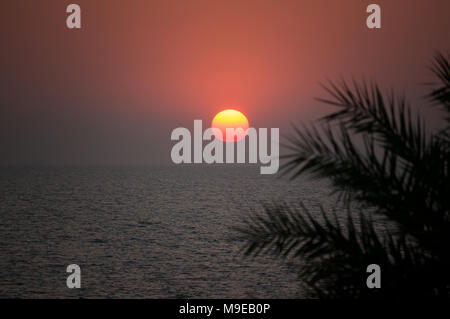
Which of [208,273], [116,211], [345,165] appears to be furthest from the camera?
[116,211]

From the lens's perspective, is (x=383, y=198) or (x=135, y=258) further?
(x=135, y=258)

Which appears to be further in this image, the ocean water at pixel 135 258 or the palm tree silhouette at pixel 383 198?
the ocean water at pixel 135 258

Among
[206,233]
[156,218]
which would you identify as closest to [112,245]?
[206,233]

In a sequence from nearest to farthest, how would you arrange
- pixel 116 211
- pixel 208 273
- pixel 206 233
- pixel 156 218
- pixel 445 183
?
pixel 445 183 < pixel 208 273 < pixel 206 233 < pixel 156 218 < pixel 116 211

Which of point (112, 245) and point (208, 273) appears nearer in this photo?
point (208, 273)

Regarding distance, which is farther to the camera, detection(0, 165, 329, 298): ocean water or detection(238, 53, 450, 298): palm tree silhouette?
detection(0, 165, 329, 298): ocean water

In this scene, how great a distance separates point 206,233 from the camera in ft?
145

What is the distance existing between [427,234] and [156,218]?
57422mm

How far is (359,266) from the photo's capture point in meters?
3.43

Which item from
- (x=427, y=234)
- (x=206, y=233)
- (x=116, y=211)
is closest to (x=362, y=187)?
(x=427, y=234)
